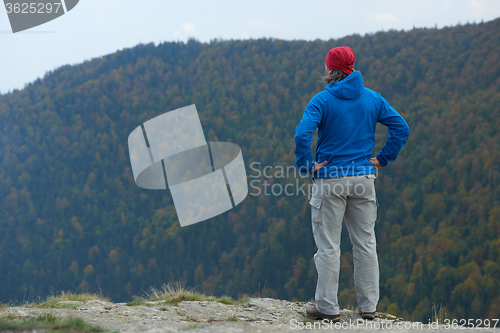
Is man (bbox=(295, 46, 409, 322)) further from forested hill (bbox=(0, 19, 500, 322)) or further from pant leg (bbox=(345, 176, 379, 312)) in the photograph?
forested hill (bbox=(0, 19, 500, 322))

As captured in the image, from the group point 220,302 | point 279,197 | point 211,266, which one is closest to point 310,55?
point 279,197

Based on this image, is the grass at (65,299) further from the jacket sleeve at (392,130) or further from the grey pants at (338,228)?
the jacket sleeve at (392,130)

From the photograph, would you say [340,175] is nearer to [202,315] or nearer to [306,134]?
[306,134]

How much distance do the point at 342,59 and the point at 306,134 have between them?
630mm

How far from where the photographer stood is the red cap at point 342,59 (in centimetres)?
322

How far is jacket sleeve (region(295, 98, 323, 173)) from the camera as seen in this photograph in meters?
3.07

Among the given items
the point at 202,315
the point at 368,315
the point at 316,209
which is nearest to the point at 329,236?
the point at 316,209

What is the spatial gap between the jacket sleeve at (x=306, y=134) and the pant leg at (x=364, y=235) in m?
0.35

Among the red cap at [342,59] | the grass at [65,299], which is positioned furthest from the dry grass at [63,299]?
the red cap at [342,59]

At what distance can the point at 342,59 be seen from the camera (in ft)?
10.6

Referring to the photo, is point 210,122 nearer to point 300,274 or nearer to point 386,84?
point 386,84

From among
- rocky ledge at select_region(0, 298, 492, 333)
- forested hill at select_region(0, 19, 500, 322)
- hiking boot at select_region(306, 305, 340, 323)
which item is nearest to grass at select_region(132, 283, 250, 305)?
rocky ledge at select_region(0, 298, 492, 333)

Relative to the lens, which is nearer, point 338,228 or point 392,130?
point 338,228

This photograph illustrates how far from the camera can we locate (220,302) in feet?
13.8
